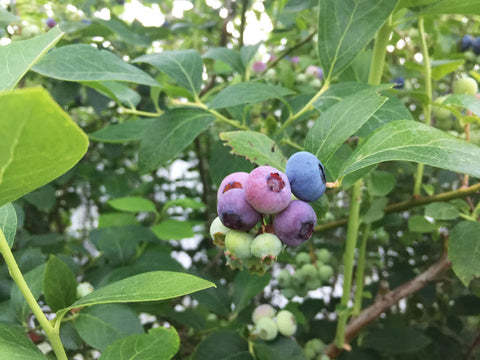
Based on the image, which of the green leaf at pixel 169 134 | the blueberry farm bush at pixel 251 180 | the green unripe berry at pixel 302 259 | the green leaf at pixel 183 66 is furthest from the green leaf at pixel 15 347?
the green unripe berry at pixel 302 259

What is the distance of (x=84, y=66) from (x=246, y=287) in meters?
0.48

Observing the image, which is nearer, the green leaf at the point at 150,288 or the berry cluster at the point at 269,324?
the green leaf at the point at 150,288

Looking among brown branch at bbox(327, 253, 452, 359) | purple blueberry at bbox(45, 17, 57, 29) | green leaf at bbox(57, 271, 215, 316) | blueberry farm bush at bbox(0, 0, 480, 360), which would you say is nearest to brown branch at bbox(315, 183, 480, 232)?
Answer: blueberry farm bush at bbox(0, 0, 480, 360)

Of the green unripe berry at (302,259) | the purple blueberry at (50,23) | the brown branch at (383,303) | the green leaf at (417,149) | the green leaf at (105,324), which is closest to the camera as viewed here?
the green leaf at (417,149)

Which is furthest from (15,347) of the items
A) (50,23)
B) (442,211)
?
(50,23)

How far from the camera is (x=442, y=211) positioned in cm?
71

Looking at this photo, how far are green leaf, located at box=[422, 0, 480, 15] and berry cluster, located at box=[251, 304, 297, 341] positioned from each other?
55cm

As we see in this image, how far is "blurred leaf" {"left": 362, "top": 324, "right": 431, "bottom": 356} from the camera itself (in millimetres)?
981

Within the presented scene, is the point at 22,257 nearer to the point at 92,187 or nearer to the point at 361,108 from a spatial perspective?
the point at 361,108

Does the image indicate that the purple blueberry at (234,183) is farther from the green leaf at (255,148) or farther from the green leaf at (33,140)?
the green leaf at (33,140)

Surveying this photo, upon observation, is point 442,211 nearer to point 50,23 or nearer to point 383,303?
point 383,303

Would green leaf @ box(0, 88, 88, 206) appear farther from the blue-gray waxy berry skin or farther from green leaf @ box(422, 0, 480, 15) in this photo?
green leaf @ box(422, 0, 480, 15)

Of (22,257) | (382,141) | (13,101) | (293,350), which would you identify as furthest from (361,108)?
(22,257)

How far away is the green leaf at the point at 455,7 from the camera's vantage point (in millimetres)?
570
